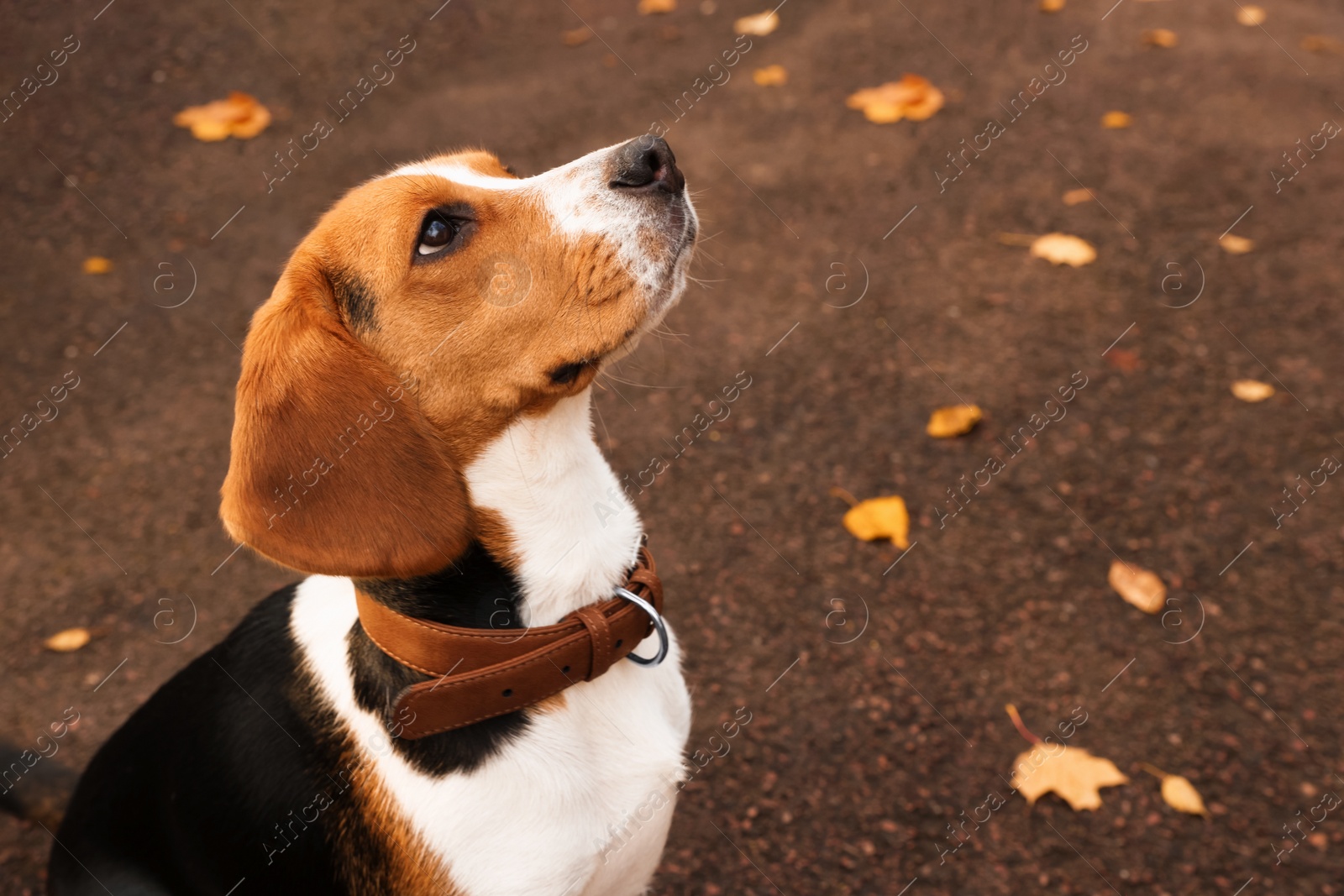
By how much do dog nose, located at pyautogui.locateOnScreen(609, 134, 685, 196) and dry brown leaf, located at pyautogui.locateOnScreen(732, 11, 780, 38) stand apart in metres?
5.32

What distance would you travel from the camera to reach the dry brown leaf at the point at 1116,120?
623cm

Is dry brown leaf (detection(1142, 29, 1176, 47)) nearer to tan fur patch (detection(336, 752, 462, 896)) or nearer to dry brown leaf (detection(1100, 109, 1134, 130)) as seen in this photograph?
dry brown leaf (detection(1100, 109, 1134, 130))

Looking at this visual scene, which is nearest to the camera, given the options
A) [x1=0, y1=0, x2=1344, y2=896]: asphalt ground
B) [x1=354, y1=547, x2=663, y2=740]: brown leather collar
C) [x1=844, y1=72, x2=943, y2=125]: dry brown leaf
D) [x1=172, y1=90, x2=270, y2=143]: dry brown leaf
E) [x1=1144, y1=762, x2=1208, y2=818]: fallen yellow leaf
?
[x1=354, y1=547, x2=663, y2=740]: brown leather collar

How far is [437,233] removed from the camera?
2.40 m

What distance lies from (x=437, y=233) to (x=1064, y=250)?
4.03 m

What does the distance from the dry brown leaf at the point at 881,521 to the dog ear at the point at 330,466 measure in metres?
2.43

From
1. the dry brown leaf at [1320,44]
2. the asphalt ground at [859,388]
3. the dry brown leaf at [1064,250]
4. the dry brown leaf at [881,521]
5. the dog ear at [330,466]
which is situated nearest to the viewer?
the dog ear at [330,466]

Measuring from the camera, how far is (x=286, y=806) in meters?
2.36

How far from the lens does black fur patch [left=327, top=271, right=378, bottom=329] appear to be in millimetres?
2387

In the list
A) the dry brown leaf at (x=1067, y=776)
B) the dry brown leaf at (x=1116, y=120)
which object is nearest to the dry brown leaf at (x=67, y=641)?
the dry brown leaf at (x=1067, y=776)

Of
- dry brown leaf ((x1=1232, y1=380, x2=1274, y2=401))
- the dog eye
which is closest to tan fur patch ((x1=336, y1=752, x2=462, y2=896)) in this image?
the dog eye

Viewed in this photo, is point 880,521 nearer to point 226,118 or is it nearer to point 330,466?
point 330,466

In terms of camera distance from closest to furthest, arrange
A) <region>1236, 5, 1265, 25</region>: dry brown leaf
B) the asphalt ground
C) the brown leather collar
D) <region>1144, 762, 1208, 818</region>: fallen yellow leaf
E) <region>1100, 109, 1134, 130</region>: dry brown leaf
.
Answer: the brown leather collar < <region>1144, 762, 1208, 818</region>: fallen yellow leaf < the asphalt ground < <region>1100, 109, 1134, 130</region>: dry brown leaf < <region>1236, 5, 1265, 25</region>: dry brown leaf

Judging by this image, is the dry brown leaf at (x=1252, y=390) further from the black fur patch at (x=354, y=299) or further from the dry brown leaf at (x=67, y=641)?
the dry brown leaf at (x=67, y=641)
